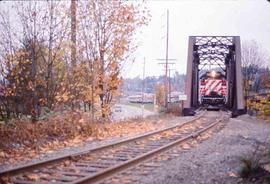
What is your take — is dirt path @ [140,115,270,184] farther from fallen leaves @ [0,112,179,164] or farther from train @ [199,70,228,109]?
train @ [199,70,228,109]

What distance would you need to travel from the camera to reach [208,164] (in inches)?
365

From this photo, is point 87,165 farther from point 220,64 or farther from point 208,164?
point 220,64

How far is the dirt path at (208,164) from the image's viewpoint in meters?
7.81

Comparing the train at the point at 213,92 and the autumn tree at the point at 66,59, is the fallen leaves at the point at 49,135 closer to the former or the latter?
the autumn tree at the point at 66,59

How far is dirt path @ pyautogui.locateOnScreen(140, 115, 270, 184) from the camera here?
307 inches

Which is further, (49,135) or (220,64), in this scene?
(220,64)

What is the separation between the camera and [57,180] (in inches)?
293

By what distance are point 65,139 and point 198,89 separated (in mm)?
21484

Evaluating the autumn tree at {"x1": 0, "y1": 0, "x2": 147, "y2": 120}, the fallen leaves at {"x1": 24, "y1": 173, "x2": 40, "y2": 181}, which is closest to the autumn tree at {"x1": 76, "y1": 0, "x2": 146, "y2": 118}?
the autumn tree at {"x1": 0, "y1": 0, "x2": 147, "y2": 120}

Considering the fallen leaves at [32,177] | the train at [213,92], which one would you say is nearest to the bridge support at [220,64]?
the train at [213,92]

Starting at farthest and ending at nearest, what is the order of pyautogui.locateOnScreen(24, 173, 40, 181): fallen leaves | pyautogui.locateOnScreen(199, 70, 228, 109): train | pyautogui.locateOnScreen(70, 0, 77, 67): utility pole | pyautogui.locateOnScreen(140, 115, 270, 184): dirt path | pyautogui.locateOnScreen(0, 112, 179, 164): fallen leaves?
pyautogui.locateOnScreen(199, 70, 228, 109): train, pyautogui.locateOnScreen(70, 0, 77, 67): utility pole, pyautogui.locateOnScreen(0, 112, 179, 164): fallen leaves, pyautogui.locateOnScreen(140, 115, 270, 184): dirt path, pyautogui.locateOnScreen(24, 173, 40, 181): fallen leaves

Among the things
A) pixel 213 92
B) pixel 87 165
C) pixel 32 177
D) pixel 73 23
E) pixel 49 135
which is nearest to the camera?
pixel 32 177

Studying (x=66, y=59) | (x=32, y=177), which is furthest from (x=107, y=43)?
(x=32, y=177)

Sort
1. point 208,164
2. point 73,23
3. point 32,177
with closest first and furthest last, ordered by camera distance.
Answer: point 32,177
point 208,164
point 73,23
